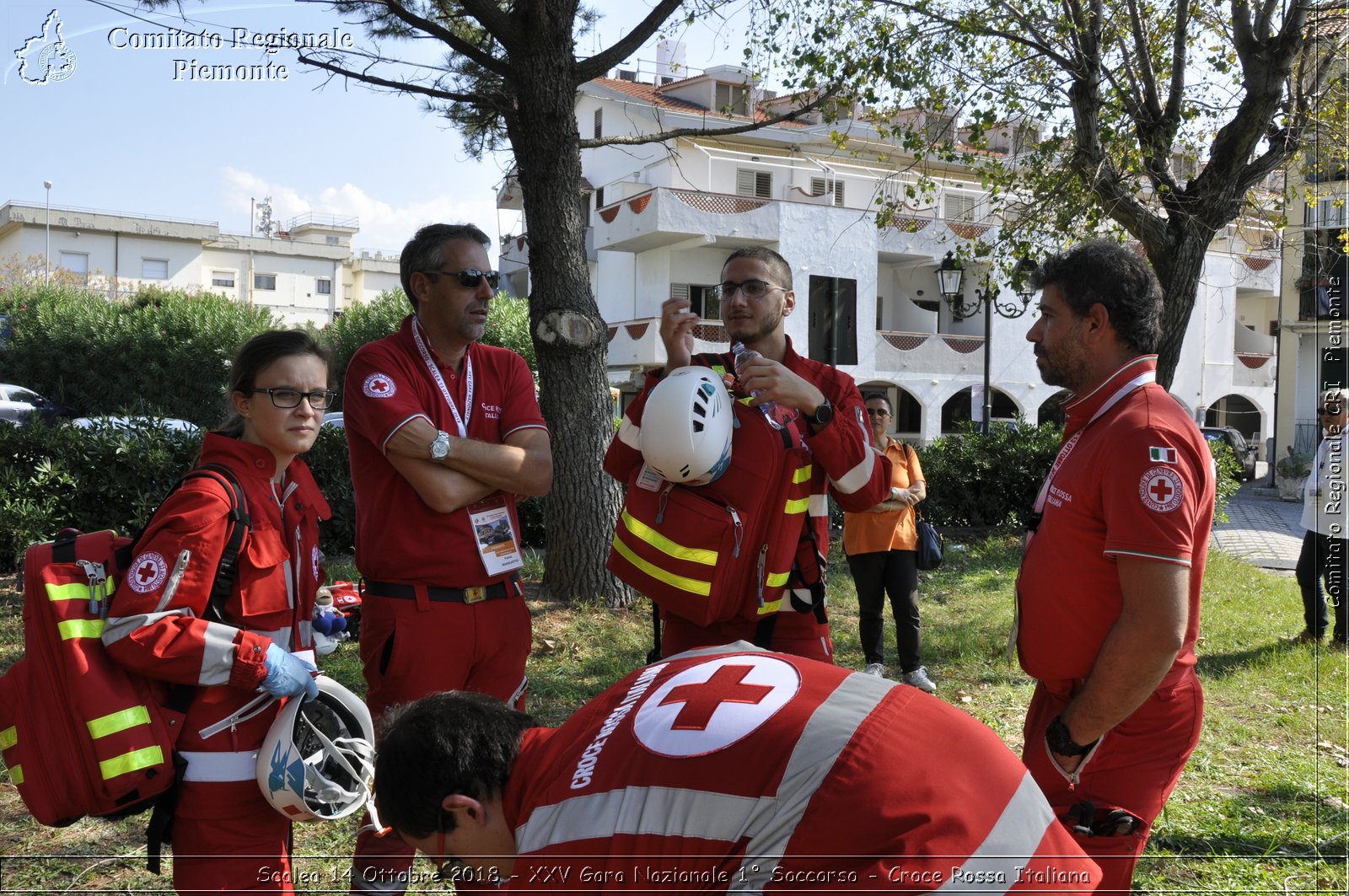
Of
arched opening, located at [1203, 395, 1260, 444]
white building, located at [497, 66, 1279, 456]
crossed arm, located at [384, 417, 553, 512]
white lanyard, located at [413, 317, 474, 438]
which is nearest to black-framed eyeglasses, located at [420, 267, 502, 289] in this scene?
white lanyard, located at [413, 317, 474, 438]

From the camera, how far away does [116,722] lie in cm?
240

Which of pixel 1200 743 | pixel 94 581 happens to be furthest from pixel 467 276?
pixel 1200 743

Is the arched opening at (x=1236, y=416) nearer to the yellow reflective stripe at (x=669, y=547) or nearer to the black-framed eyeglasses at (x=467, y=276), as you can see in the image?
the yellow reflective stripe at (x=669, y=547)

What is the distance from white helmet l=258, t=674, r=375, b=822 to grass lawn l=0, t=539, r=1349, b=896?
4.03ft

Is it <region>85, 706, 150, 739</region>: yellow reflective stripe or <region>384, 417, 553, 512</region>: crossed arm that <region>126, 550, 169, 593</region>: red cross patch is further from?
<region>384, 417, 553, 512</region>: crossed arm

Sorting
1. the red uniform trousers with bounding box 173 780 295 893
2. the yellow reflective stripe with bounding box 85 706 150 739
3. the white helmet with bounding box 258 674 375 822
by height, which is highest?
the yellow reflective stripe with bounding box 85 706 150 739

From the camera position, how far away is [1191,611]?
8.50 ft

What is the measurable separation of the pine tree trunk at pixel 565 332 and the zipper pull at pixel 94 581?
5289 millimetres

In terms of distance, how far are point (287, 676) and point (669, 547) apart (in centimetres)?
119

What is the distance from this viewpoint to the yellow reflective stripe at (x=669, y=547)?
10.5ft

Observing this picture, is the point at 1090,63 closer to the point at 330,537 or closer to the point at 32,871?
the point at 330,537

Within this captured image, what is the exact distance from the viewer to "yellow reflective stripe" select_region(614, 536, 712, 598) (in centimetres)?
321

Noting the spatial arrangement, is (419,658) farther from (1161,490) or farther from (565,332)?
(565,332)

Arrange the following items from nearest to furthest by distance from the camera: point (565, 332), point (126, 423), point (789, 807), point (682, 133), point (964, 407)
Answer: point (789, 807) < point (565, 332) < point (682, 133) < point (126, 423) < point (964, 407)
